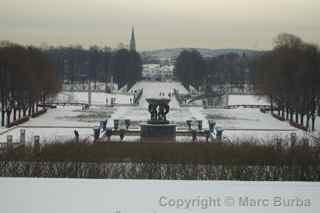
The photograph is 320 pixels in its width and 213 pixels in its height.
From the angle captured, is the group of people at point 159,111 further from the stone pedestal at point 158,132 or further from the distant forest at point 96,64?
the distant forest at point 96,64

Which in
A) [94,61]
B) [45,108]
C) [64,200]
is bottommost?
[64,200]

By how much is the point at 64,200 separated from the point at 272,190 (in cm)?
192

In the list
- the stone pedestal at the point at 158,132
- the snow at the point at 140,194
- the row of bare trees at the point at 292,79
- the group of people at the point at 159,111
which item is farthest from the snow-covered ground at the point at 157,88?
the snow at the point at 140,194

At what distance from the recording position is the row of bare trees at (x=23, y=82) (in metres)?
6.25

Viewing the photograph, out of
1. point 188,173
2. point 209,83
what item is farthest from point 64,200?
point 209,83

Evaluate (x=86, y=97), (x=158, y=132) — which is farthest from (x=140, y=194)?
(x=158, y=132)

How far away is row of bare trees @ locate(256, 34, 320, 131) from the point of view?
608 centimetres

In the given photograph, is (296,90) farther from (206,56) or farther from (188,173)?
(188,173)

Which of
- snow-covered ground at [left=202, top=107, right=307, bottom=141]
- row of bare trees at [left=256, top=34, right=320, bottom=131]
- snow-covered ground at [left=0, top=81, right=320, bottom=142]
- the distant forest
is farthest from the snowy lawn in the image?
row of bare trees at [left=256, top=34, right=320, bottom=131]

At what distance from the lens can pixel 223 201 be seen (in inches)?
206

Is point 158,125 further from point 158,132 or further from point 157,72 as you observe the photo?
point 157,72

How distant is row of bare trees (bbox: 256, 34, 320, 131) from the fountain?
1310 mm

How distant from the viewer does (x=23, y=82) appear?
21.9ft

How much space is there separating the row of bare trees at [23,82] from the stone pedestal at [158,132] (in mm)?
1370
